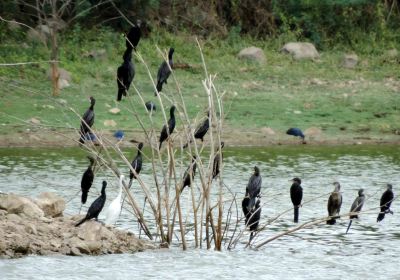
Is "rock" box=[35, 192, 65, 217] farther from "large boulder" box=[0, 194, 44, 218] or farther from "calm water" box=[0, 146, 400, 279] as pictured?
"calm water" box=[0, 146, 400, 279]

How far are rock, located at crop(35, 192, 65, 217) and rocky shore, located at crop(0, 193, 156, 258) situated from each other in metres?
0.02

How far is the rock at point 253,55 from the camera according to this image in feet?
104

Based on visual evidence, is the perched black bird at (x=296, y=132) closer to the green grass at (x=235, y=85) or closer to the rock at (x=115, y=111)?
the green grass at (x=235, y=85)

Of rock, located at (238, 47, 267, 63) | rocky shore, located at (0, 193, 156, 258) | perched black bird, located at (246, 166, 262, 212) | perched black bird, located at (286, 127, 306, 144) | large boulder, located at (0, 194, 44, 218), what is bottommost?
rocky shore, located at (0, 193, 156, 258)

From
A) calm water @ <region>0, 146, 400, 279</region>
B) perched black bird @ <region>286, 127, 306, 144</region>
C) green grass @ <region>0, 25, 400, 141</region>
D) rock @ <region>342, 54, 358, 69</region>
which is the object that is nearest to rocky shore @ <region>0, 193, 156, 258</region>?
calm water @ <region>0, 146, 400, 279</region>

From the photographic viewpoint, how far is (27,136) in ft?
83.6

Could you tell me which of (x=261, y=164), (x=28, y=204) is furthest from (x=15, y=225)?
(x=261, y=164)

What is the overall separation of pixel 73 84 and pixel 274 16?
325 inches

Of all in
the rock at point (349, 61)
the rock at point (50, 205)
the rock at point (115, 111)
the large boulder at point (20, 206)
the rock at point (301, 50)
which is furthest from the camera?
the rock at point (301, 50)

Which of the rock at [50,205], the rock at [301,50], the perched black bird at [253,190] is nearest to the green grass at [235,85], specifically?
the rock at [301,50]

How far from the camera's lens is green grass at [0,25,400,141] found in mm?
26984

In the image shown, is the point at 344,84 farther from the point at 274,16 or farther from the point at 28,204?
the point at 28,204

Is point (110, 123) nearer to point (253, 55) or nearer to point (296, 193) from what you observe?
point (253, 55)

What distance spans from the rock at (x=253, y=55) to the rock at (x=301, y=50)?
867 millimetres
